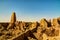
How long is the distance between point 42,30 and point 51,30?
3.43ft

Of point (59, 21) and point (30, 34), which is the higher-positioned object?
point (59, 21)

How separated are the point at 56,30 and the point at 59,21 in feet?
19.7

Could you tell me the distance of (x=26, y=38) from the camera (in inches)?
604

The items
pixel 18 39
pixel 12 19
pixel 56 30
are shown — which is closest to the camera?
pixel 18 39

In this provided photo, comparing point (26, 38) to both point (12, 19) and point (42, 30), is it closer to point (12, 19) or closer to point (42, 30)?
point (42, 30)

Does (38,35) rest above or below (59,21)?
below

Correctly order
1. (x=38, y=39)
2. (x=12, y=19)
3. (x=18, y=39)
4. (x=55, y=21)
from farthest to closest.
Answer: (x=12, y=19)
(x=55, y=21)
(x=38, y=39)
(x=18, y=39)

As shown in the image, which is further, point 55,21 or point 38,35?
point 55,21

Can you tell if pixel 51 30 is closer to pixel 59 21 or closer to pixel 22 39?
pixel 22 39

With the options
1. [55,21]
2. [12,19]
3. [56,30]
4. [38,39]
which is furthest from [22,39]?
[12,19]

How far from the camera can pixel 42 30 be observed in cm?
1655

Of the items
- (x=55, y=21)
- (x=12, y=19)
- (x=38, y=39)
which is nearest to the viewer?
(x=38, y=39)

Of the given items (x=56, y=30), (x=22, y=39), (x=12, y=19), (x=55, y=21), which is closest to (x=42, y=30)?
(x=56, y=30)

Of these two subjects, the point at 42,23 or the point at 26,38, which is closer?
the point at 26,38
